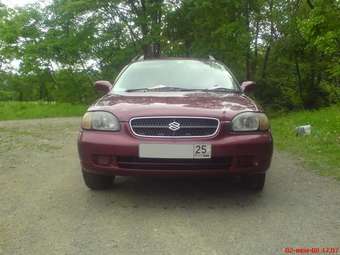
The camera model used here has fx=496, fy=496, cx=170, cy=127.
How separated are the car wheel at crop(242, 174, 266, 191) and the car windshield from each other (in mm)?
1098

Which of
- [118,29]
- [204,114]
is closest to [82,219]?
[204,114]

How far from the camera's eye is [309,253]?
333cm

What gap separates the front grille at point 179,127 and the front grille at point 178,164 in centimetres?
23

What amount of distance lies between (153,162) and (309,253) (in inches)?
63.3

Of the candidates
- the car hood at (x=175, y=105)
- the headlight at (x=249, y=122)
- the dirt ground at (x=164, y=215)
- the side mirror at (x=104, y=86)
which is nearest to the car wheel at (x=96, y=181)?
the dirt ground at (x=164, y=215)

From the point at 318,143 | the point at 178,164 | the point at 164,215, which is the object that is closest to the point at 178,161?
the point at 178,164

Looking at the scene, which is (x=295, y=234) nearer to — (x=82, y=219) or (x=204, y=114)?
(x=204, y=114)

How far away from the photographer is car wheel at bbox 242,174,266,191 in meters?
4.98

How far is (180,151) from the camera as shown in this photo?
14.2ft

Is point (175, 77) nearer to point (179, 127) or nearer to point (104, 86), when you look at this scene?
point (104, 86)

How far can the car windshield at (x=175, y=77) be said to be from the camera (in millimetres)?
5660

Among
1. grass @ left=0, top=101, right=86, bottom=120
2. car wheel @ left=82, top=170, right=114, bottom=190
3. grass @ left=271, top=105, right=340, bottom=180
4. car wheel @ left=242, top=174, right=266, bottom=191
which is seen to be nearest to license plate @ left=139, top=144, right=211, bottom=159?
car wheel @ left=242, top=174, right=266, bottom=191

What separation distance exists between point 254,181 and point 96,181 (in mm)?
1615
